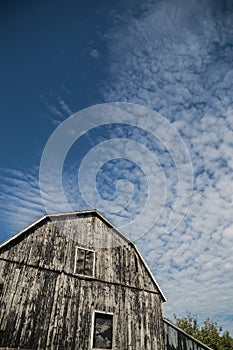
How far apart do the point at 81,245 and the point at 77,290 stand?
2.25 metres

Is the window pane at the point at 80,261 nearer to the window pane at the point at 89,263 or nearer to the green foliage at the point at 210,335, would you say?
the window pane at the point at 89,263

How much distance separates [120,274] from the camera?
46.6ft

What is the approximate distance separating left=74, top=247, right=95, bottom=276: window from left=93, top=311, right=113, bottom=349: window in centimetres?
191

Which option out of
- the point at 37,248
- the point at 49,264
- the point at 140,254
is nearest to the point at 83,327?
the point at 49,264

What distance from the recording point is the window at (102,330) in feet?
39.1

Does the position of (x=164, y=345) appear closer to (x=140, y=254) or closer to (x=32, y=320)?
(x=140, y=254)

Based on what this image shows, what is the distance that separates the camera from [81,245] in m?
13.9

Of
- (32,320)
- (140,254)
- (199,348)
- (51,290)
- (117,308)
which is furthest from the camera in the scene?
(140,254)

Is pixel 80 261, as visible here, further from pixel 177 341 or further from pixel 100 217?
pixel 177 341

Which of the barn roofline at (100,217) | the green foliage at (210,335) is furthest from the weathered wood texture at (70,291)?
the green foliage at (210,335)

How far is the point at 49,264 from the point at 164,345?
737 centimetres

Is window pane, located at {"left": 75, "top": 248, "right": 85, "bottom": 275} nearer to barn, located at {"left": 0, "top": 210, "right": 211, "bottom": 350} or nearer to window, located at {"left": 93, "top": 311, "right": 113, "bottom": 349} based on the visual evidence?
barn, located at {"left": 0, "top": 210, "right": 211, "bottom": 350}

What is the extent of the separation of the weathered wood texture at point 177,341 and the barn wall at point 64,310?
57 centimetres

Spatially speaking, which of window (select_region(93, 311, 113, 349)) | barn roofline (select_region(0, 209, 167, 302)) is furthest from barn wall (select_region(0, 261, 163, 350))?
barn roofline (select_region(0, 209, 167, 302))
